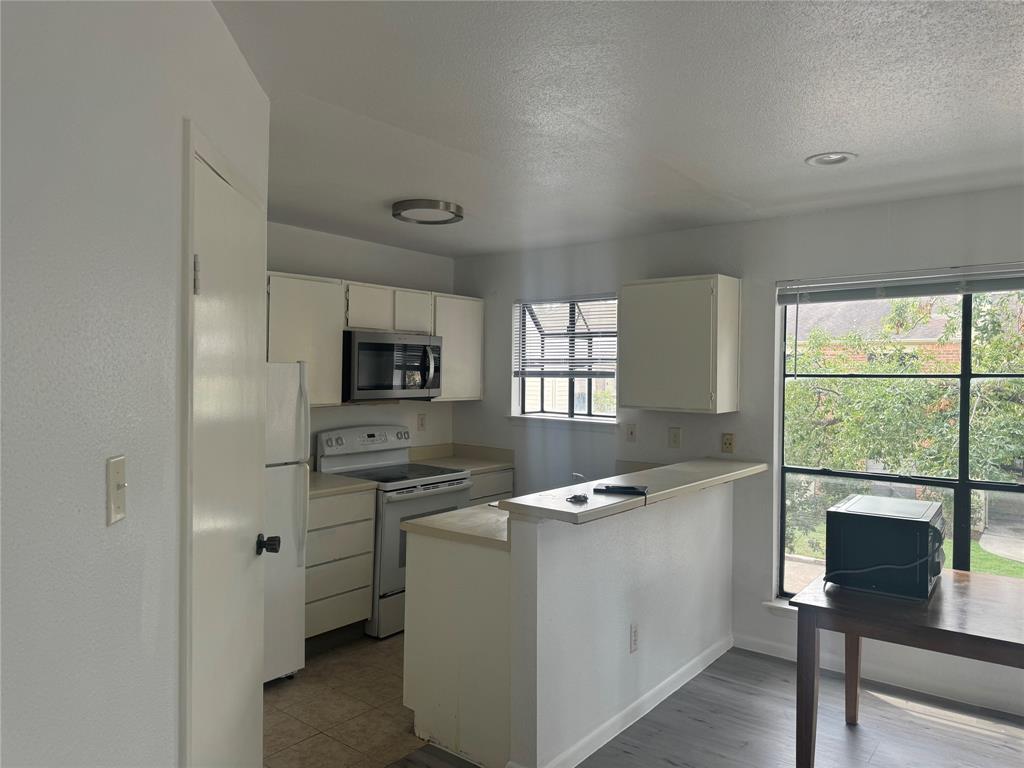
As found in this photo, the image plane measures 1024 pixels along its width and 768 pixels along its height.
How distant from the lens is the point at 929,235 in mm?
3359

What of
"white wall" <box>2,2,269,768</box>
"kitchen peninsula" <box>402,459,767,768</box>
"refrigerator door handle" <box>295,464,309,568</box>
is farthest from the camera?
"refrigerator door handle" <box>295,464,309,568</box>

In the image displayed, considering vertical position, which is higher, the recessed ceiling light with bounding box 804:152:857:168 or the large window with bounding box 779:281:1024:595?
the recessed ceiling light with bounding box 804:152:857:168

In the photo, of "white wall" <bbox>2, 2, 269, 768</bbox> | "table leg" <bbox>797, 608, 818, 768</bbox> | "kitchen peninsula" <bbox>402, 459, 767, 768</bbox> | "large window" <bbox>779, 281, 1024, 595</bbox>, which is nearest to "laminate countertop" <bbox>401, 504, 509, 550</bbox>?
"kitchen peninsula" <bbox>402, 459, 767, 768</bbox>

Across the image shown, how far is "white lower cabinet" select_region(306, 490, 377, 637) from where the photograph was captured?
3.70 m

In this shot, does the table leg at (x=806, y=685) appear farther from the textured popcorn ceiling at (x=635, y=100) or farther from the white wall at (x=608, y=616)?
the textured popcorn ceiling at (x=635, y=100)

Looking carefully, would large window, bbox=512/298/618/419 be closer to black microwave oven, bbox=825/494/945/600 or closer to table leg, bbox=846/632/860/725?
table leg, bbox=846/632/860/725

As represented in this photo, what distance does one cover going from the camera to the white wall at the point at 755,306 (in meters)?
3.26

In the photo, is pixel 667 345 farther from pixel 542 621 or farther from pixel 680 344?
pixel 542 621

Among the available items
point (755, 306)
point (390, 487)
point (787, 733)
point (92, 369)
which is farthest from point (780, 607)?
point (92, 369)

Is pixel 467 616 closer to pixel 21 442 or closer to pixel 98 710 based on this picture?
pixel 98 710

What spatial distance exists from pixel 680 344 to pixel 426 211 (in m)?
1.47

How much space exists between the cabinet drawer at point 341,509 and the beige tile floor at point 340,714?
2.32ft

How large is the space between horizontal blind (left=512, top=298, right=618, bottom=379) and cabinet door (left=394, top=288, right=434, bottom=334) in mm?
633

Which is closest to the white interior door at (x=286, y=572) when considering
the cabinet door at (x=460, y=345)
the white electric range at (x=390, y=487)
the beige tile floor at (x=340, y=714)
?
the beige tile floor at (x=340, y=714)
